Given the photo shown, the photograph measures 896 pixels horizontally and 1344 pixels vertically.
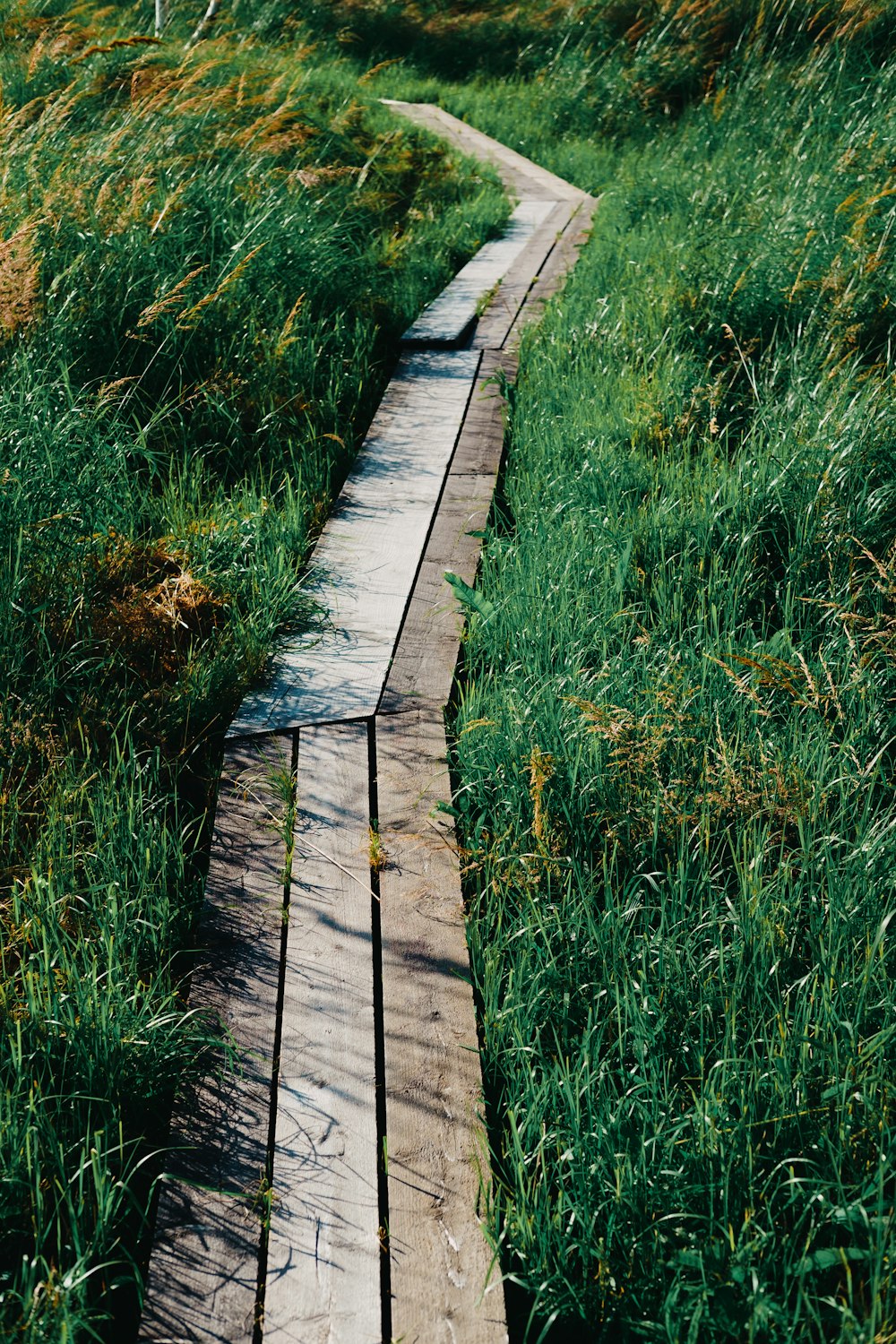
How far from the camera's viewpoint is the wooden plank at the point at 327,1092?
4.97 feet

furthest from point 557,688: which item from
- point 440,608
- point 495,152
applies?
point 495,152

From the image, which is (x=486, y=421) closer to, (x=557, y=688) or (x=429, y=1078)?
(x=557, y=688)

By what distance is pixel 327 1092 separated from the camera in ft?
5.93

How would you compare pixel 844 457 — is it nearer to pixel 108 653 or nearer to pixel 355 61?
pixel 108 653

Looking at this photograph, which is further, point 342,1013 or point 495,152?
point 495,152

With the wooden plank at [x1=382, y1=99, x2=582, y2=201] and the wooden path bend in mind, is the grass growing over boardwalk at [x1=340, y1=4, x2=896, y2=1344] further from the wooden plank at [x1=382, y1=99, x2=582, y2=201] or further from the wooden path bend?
the wooden plank at [x1=382, y1=99, x2=582, y2=201]

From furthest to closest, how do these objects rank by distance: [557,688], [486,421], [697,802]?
1. [486,421]
2. [557,688]
3. [697,802]

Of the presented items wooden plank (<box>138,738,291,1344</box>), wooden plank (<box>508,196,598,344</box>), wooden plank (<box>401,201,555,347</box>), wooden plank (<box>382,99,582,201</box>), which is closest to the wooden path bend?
wooden plank (<box>138,738,291,1344</box>)

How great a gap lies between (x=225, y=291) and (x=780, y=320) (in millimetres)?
2411

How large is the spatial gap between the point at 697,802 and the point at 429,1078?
0.84m

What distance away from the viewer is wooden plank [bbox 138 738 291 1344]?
4.97ft

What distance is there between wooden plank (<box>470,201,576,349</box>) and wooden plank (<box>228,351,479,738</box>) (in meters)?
0.31

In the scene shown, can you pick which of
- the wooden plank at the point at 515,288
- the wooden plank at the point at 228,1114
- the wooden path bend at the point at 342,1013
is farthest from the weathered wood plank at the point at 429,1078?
the wooden plank at the point at 515,288

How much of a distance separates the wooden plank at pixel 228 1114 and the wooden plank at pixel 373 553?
0.37 meters
